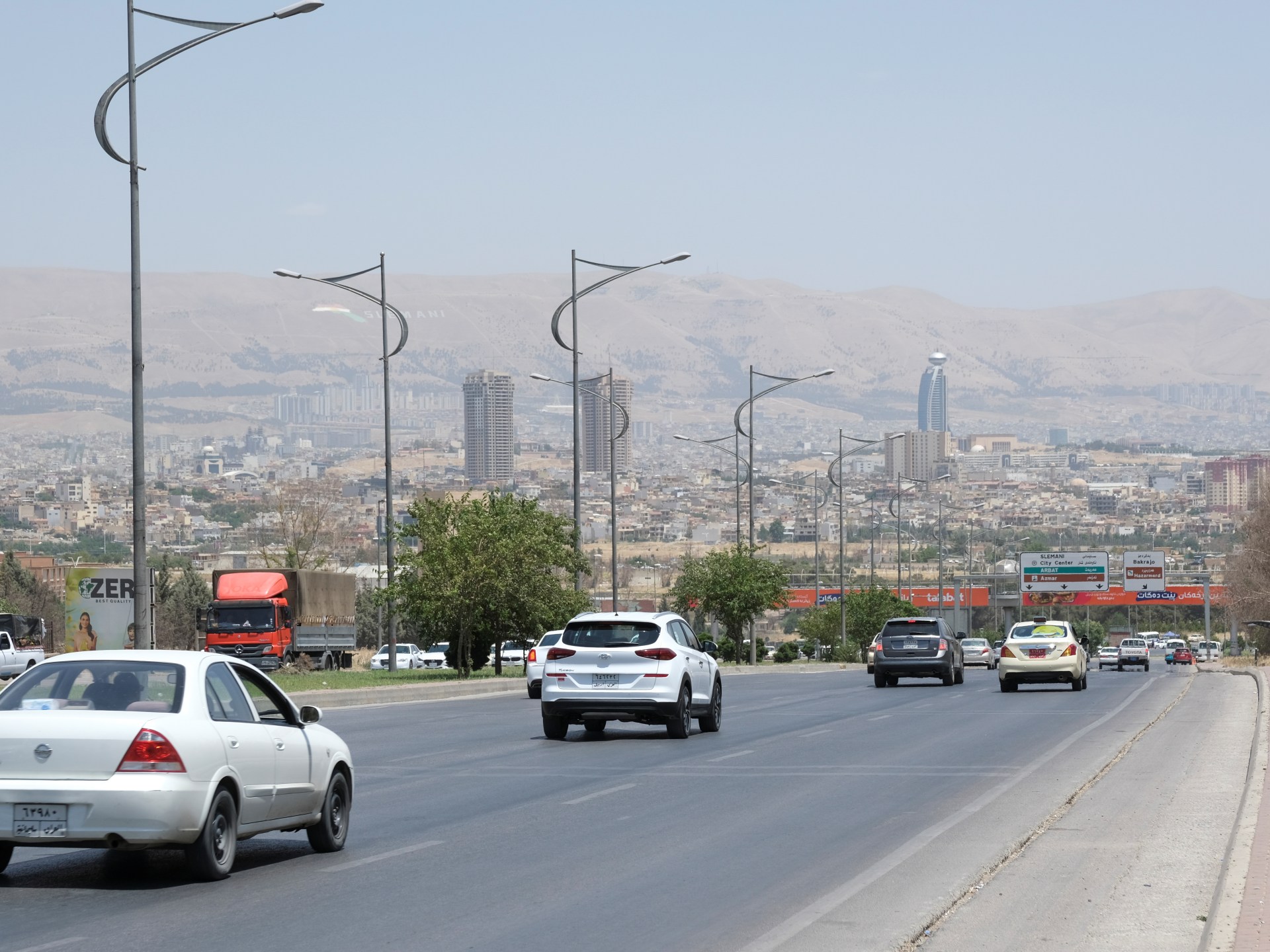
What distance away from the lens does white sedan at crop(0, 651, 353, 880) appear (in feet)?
37.5

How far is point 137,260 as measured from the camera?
1145 inches

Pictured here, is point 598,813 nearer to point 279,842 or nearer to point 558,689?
point 279,842

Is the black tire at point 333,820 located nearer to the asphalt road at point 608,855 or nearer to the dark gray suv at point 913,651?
the asphalt road at point 608,855

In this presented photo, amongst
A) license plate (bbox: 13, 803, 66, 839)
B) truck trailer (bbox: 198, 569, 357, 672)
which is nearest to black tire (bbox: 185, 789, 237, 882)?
license plate (bbox: 13, 803, 66, 839)

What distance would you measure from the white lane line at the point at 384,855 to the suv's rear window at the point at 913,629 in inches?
1319

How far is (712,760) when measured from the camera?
22.5 meters

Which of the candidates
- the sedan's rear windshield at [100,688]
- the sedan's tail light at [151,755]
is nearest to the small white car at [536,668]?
the sedan's rear windshield at [100,688]

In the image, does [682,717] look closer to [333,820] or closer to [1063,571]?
[333,820]

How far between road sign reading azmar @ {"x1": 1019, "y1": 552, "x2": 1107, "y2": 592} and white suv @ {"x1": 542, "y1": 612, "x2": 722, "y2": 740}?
99809 millimetres

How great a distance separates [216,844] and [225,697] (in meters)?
0.98

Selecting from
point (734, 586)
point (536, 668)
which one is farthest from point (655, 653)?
point (734, 586)

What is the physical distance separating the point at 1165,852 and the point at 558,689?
1363 centimetres

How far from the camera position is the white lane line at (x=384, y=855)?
1307 centimetres

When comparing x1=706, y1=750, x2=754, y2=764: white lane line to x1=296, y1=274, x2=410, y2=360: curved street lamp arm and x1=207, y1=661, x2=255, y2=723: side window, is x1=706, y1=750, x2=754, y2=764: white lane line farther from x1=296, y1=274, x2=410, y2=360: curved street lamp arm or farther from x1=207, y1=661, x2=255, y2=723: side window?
x1=296, y1=274, x2=410, y2=360: curved street lamp arm
